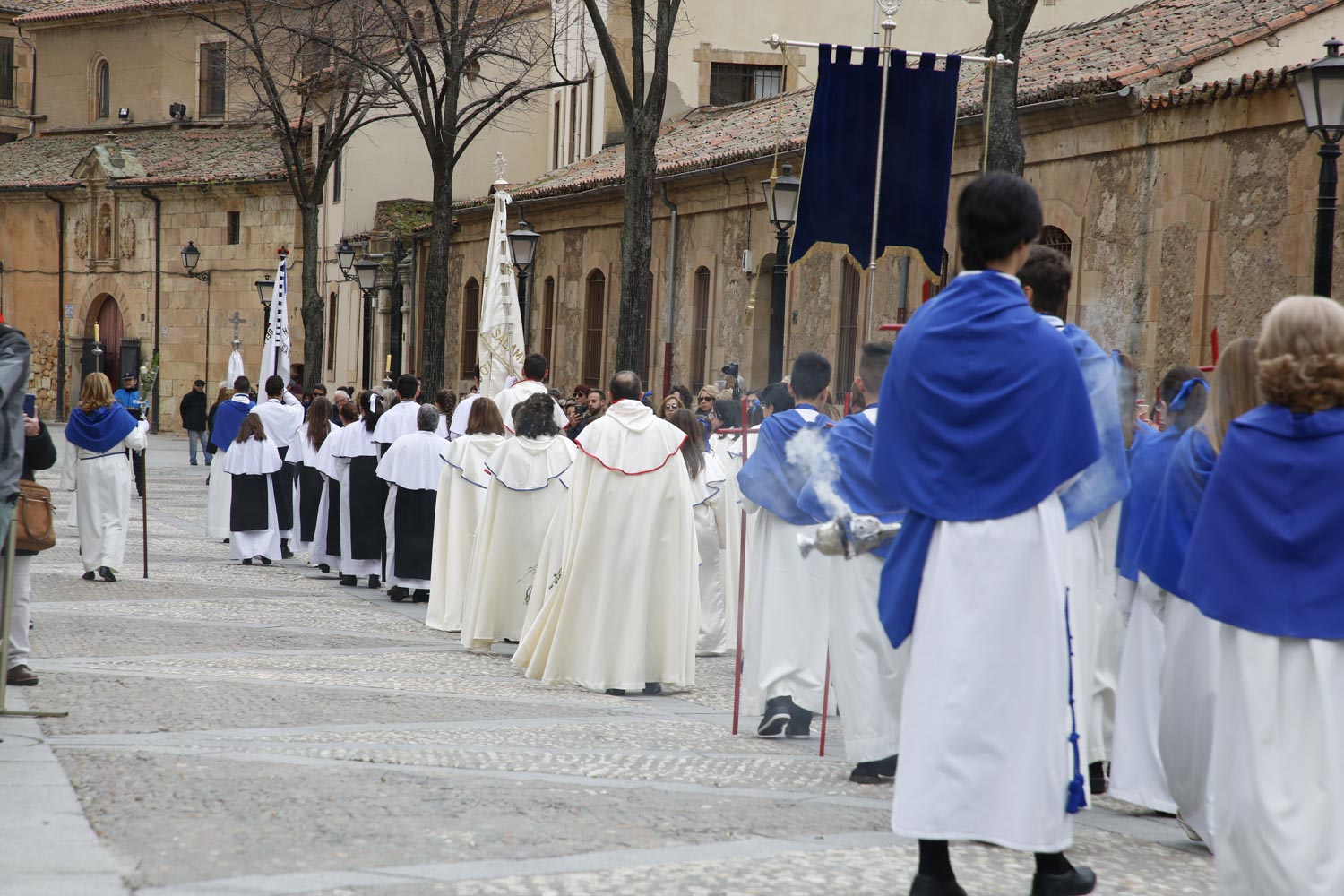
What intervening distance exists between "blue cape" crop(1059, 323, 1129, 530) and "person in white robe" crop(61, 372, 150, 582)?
34.1 ft

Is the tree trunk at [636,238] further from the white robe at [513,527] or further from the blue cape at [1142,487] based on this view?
the blue cape at [1142,487]

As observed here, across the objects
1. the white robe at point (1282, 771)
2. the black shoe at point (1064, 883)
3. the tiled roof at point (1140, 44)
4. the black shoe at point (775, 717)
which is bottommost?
the black shoe at point (775, 717)

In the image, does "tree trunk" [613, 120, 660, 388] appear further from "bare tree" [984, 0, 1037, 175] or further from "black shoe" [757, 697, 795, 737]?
"black shoe" [757, 697, 795, 737]

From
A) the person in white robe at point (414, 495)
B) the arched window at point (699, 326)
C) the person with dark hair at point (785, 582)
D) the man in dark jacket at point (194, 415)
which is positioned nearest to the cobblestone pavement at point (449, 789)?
the person with dark hair at point (785, 582)

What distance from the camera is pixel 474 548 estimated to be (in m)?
11.7

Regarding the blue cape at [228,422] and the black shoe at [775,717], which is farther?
the blue cape at [228,422]

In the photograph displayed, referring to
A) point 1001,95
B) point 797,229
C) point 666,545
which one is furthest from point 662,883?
point 1001,95

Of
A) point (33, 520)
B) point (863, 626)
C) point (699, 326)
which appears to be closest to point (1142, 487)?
point (863, 626)

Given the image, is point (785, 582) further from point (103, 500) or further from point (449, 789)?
point (103, 500)

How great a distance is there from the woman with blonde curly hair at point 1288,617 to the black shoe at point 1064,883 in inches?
14.1

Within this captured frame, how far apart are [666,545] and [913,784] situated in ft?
17.1

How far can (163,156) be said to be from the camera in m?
53.0

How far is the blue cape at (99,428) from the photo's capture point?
14008mm

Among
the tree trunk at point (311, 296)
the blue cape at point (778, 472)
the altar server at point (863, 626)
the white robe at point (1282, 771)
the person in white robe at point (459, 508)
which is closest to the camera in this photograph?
the white robe at point (1282, 771)
